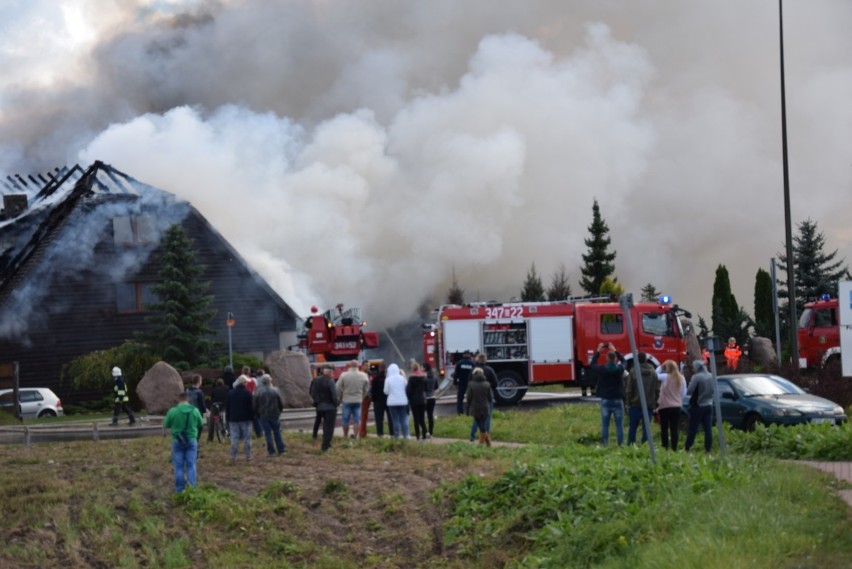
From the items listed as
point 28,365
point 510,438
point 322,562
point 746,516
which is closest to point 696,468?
point 746,516

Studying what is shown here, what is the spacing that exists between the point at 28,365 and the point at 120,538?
95.6 ft

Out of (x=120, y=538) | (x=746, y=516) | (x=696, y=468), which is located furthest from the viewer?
(x=120, y=538)

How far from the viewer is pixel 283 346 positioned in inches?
2019

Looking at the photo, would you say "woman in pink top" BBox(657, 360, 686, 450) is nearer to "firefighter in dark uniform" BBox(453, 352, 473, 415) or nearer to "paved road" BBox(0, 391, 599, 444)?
"firefighter in dark uniform" BBox(453, 352, 473, 415)

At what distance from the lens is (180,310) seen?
1750 inches

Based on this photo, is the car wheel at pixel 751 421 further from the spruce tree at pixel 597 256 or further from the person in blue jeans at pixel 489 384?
the spruce tree at pixel 597 256

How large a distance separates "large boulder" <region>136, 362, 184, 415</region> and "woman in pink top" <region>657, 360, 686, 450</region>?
20.4 m

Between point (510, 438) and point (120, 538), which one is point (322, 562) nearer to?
point (120, 538)

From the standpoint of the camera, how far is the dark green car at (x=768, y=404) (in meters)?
23.3

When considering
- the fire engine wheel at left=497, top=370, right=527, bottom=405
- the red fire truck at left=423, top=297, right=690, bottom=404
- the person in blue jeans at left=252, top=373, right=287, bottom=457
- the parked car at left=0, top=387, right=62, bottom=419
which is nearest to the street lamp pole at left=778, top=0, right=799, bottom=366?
the red fire truck at left=423, top=297, right=690, bottom=404

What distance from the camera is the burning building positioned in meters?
46.2

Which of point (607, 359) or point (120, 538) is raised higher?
point (607, 359)

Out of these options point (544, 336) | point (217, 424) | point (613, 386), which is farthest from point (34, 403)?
point (613, 386)

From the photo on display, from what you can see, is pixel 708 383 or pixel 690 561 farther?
pixel 708 383
